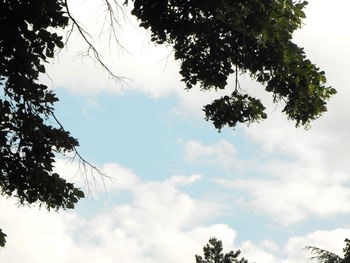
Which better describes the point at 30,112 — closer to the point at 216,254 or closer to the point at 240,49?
the point at 240,49

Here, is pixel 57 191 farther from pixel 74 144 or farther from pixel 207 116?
pixel 207 116

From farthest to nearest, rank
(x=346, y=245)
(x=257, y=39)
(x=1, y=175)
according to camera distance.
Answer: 1. (x=346, y=245)
2. (x=257, y=39)
3. (x=1, y=175)

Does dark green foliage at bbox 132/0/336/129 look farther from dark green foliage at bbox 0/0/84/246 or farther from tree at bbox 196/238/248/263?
tree at bbox 196/238/248/263

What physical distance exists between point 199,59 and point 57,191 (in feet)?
13.7

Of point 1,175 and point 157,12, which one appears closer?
point 1,175

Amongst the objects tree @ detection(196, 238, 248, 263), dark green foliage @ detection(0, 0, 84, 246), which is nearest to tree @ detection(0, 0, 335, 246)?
dark green foliage @ detection(0, 0, 84, 246)

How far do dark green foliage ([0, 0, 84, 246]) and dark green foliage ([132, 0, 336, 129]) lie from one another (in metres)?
2.04

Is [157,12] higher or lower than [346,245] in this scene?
higher

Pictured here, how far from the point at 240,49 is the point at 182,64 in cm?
141

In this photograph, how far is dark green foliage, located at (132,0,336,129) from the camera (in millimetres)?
7789

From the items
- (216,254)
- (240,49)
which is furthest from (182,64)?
(216,254)

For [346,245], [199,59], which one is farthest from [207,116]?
[346,245]

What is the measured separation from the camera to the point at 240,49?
28.8 ft

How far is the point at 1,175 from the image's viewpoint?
7051mm
